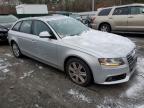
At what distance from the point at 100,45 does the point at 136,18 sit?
19.1ft

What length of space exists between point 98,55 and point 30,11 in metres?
22.0

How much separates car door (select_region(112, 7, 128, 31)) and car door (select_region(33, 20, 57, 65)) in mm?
5492

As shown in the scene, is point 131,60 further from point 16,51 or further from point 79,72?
point 16,51

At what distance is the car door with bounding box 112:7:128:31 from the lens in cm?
991

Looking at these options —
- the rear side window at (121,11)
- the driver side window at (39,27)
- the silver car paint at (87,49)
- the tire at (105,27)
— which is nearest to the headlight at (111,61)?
the silver car paint at (87,49)

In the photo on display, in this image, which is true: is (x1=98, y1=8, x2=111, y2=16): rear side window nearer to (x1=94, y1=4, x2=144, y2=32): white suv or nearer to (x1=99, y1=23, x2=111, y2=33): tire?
(x1=94, y1=4, x2=144, y2=32): white suv

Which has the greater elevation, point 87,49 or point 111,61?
point 87,49

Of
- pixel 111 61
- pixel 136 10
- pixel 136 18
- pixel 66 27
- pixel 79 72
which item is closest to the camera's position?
pixel 111 61

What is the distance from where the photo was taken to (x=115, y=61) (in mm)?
4016

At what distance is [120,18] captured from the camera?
1003 centimetres

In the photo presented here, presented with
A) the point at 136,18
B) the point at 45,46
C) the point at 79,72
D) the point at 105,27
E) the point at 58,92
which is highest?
the point at 136,18

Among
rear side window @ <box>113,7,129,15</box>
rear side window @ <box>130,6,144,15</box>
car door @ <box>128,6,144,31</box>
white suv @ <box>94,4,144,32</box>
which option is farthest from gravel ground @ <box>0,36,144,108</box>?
rear side window @ <box>113,7,129,15</box>

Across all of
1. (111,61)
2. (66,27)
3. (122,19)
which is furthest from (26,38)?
(122,19)

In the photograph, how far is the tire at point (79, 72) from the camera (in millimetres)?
4254
